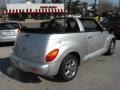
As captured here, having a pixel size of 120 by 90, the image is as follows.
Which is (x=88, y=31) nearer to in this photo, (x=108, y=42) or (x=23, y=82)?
(x=108, y=42)

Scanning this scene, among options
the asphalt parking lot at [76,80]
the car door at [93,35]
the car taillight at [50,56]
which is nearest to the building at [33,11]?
the asphalt parking lot at [76,80]

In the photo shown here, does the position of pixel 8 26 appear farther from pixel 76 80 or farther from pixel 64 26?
pixel 76 80

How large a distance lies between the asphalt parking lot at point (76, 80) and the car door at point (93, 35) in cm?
63

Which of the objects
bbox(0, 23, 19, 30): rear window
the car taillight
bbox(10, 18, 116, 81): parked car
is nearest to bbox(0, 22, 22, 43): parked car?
bbox(0, 23, 19, 30): rear window

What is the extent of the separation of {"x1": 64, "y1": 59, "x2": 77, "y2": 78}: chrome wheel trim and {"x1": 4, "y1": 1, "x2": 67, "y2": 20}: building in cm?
5401

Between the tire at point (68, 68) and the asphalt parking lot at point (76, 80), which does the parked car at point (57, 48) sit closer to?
the tire at point (68, 68)

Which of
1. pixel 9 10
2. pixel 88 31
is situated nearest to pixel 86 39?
pixel 88 31

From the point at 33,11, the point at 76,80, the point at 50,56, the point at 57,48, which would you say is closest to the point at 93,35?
the point at 76,80

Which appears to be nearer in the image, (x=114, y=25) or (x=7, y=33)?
(x=7, y=33)

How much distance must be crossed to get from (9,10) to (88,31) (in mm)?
53547

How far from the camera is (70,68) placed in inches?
281

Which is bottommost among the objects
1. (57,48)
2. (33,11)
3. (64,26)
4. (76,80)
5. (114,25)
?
(33,11)

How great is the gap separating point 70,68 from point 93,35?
1569 mm

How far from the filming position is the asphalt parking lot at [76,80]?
660 cm
